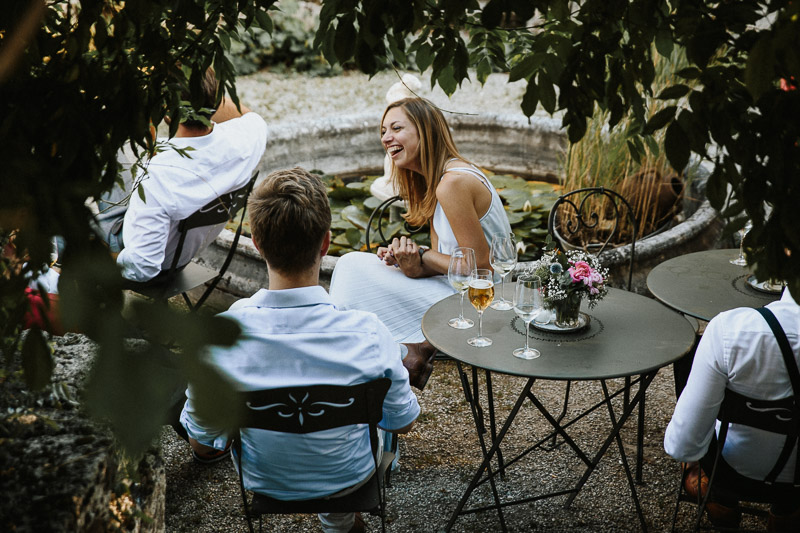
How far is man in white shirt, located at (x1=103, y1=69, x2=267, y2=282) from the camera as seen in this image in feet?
11.0

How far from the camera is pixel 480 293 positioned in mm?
2627

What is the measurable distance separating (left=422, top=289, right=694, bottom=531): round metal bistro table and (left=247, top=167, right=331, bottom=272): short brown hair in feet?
2.12

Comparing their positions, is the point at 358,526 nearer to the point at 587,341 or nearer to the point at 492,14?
the point at 587,341

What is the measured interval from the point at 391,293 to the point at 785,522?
6.15 ft

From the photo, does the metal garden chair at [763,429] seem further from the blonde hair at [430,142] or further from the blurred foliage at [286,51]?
the blurred foliage at [286,51]

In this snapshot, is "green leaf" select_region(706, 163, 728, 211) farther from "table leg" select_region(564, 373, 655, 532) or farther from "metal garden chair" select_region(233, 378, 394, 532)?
Result: "table leg" select_region(564, 373, 655, 532)

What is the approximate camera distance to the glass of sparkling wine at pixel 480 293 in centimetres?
263

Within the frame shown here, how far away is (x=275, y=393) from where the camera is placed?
6.31ft

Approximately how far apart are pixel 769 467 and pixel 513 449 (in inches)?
52.1

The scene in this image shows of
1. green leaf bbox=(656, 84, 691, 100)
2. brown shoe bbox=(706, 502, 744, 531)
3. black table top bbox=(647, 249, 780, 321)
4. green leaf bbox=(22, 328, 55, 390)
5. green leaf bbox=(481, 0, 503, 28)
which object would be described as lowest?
brown shoe bbox=(706, 502, 744, 531)

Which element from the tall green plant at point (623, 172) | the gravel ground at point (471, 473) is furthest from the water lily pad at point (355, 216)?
the gravel ground at point (471, 473)

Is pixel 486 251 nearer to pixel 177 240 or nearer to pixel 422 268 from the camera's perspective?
pixel 422 268

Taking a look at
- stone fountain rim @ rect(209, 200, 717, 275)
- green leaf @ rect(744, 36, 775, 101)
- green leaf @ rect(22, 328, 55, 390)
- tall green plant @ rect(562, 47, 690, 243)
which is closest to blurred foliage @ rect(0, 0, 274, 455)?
green leaf @ rect(22, 328, 55, 390)

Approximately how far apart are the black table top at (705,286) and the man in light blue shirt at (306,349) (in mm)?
1344
